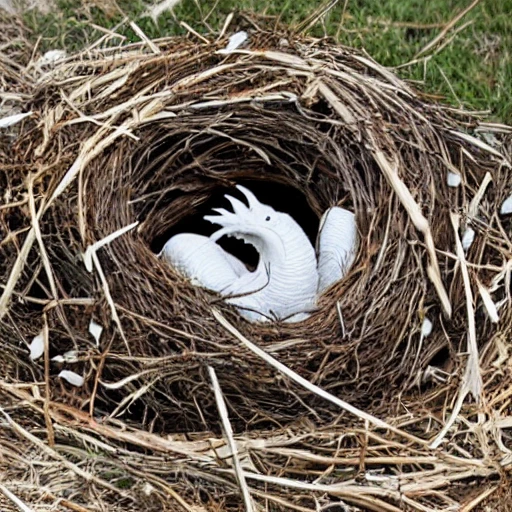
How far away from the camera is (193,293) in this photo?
1.74 m

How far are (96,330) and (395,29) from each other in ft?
3.48

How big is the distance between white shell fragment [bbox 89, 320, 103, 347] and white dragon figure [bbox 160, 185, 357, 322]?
0.24 metres

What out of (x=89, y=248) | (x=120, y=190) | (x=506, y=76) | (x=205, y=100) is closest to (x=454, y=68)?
(x=506, y=76)

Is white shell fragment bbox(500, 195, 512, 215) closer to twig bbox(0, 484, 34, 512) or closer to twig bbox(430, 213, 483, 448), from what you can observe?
twig bbox(430, 213, 483, 448)

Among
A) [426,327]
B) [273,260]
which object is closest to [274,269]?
[273,260]

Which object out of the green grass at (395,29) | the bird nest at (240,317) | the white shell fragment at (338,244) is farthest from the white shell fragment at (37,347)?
the green grass at (395,29)

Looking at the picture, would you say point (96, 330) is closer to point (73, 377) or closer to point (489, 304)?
point (73, 377)

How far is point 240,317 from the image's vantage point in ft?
5.66

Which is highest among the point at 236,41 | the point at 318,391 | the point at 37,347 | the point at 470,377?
the point at 236,41

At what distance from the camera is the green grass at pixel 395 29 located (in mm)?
2242

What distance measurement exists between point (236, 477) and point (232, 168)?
69cm

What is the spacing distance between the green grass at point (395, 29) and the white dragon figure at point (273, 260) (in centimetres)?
52

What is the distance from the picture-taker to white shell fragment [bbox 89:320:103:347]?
5.47 ft

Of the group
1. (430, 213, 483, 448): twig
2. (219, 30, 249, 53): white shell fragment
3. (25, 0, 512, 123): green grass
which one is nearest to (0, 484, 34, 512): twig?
(430, 213, 483, 448): twig
